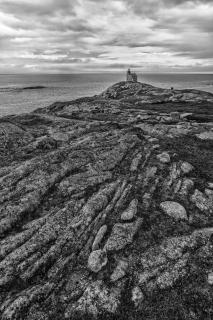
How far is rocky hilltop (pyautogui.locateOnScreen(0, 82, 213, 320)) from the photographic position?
1056 cm

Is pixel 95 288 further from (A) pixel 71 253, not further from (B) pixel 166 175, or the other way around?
(B) pixel 166 175

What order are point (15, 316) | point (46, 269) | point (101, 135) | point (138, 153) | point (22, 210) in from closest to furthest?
point (15, 316) → point (46, 269) → point (22, 210) → point (138, 153) → point (101, 135)

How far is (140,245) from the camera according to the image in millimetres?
12977

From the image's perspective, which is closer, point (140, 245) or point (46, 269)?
point (46, 269)

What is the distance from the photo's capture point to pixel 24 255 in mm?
12281

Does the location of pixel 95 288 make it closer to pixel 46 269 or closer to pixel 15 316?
pixel 46 269

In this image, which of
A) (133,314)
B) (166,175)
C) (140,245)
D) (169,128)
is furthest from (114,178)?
(169,128)

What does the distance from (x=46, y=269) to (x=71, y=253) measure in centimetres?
139

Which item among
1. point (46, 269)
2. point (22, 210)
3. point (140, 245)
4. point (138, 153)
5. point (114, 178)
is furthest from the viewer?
point (138, 153)

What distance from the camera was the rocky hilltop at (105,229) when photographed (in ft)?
34.7

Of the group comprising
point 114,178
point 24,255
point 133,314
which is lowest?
point 133,314

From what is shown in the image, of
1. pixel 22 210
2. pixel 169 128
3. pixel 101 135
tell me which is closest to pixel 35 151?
pixel 101 135

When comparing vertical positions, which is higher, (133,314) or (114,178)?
(114,178)

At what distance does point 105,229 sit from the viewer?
13727mm
